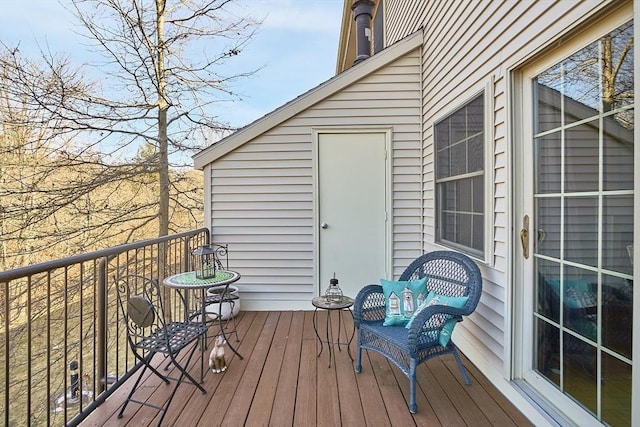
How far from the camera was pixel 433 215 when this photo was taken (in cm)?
352

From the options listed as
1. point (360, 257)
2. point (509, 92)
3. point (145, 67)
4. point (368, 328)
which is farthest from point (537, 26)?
point (145, 67)

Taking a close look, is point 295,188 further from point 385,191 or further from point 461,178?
point 461,178

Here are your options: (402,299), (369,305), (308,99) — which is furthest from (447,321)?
(308,99)

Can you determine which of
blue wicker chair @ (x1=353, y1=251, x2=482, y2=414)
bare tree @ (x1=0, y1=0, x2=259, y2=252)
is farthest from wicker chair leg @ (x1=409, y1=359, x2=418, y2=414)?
bare tree @ (x1=0, y1=0, x2=259, y2=252)

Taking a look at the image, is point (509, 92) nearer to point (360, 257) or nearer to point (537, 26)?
point (537, 26)

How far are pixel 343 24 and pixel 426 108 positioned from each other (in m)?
5.60

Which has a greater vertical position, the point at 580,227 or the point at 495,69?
the point at 495,69

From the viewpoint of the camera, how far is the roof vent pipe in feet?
20.4

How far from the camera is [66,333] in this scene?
5.89 ft

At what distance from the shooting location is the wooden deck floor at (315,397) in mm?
1925

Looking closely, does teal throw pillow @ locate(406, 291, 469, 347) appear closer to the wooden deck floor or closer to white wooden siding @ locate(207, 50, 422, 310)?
the wooden deck floor

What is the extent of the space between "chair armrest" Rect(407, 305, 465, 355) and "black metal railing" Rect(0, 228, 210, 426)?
1.81m

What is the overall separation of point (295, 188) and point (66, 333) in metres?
2.58

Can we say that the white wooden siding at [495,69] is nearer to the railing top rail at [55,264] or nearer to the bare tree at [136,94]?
the railing top rail at [55,264]
